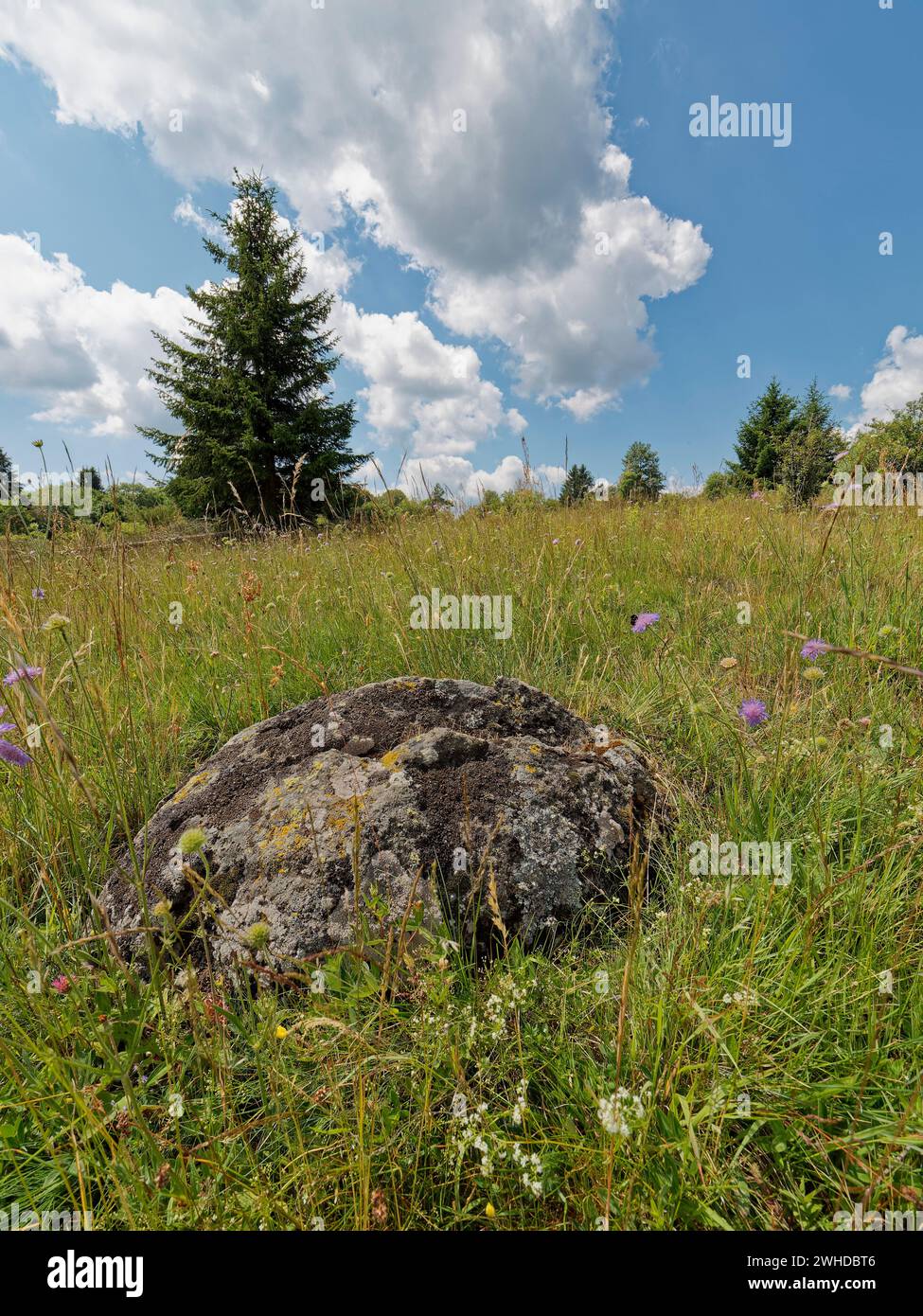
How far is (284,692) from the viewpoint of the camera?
276cm

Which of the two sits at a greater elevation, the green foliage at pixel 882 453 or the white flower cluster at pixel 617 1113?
the green foliage at pixel 882 453

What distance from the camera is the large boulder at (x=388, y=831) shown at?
57.4 inches

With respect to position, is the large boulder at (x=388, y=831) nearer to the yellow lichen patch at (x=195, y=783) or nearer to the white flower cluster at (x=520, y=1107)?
the yellow lichen patch at (x=195, y=783)

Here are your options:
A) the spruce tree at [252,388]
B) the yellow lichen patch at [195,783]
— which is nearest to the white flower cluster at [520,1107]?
the yellow lichen patch at [195,783]

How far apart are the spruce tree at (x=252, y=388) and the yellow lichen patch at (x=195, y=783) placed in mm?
15172

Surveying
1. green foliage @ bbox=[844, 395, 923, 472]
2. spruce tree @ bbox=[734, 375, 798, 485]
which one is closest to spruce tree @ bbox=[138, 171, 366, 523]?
green foliage @ bbox=[844, 395, 923, 472]

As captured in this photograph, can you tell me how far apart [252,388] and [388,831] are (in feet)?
60.0

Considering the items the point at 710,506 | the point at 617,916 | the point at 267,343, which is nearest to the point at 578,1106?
the point at 617,916

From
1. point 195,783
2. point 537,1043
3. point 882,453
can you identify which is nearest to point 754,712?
point 537,1043

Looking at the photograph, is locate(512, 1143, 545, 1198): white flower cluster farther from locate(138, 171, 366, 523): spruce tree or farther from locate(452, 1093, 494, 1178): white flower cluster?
locate(138, 171, 366, 523): spruce tree

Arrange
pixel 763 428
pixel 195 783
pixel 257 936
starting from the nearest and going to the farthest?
pixel 257 936, pixel 195 783, pixel 763 428

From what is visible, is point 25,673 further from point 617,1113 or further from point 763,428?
point 763,428

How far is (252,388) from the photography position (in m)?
16.3

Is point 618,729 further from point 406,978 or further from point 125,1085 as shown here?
point 125,1085
